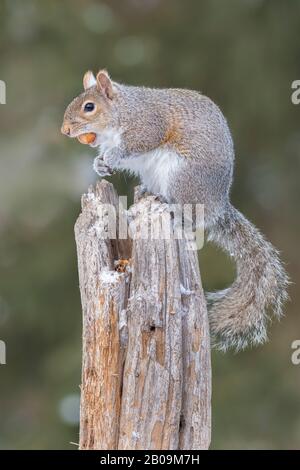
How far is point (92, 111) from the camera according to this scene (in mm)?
3523

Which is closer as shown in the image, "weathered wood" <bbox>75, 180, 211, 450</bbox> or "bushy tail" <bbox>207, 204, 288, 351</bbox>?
"weathered wood" <bbox>75, 180, 211, 450</bbox>

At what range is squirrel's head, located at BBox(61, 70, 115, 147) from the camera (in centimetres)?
349

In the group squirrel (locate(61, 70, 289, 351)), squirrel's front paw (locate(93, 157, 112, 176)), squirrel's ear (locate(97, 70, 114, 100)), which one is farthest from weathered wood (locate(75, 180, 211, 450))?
squirrel's ear (locate(97, 70, 114, 100))

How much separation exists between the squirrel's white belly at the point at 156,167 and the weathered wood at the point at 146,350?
0.57 metres

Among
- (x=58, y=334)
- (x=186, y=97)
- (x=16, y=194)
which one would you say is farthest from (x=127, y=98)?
(x=58, y=334)

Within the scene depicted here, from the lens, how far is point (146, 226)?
2.95m

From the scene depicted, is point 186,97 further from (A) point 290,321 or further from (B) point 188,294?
(A) point 290,321

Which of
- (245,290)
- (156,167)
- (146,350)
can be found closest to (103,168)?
(156,167)

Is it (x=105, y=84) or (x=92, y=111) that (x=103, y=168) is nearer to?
(x=92, y=111)

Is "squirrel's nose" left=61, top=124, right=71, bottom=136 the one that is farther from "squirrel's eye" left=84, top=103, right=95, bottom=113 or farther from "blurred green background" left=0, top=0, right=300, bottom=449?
"blurred green background" left=0, top=0, right=300, bottom=449

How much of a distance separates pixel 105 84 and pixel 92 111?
0.13 m

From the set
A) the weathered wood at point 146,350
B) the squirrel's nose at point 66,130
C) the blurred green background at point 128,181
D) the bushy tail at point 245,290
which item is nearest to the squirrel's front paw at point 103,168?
the squirrel's nose at point 66,130
